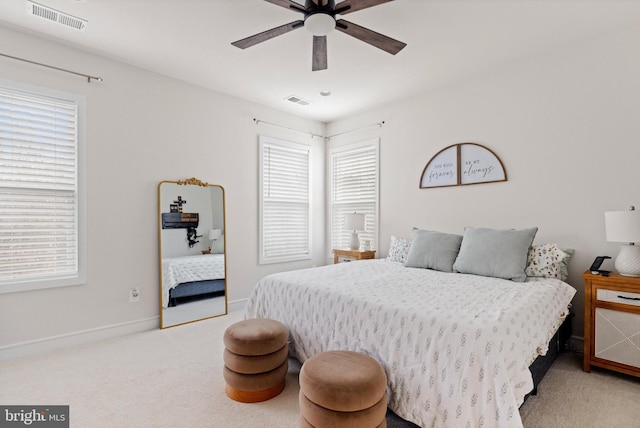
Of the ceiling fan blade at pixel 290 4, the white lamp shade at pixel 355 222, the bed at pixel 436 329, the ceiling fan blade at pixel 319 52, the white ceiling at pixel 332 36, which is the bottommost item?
the bed at pixel 436 329

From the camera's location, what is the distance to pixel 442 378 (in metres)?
1.64

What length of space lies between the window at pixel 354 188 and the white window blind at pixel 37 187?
10.7 feet

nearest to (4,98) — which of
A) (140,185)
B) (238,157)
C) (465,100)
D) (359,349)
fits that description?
(140,185)

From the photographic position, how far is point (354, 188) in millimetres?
4859

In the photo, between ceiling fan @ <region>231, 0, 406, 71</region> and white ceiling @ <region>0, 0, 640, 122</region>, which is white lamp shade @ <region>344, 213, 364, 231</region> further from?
ceiling fan @ <region>231, 0, 406, 71</region>

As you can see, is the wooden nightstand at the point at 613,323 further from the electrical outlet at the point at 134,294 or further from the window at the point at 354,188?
the electrical outlet at the point at 134,294

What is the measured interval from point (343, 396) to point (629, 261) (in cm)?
239

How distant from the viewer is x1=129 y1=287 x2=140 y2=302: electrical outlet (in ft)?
11.0

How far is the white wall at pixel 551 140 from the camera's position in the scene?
8.96 feet

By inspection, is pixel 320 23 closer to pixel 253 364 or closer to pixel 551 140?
pixel 253 364

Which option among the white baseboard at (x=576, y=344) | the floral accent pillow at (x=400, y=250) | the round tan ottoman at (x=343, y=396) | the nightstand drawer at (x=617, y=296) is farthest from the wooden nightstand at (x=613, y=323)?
the round tan ottoman at (x=343, y=396)

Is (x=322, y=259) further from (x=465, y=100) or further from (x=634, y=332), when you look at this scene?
(x=634, y=332)

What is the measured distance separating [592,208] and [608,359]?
1.23m

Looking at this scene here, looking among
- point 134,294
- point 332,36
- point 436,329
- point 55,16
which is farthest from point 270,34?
point 134,294
